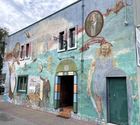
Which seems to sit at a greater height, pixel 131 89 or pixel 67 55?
pixel 67 55

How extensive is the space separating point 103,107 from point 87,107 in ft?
3.27

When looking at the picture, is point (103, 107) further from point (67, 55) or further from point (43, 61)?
point (43, 61)

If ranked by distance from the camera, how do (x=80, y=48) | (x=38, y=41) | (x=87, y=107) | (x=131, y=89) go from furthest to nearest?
(x=38, y=41) < (x=80, y=48) < (x=87, y=107) < (x=131, y=89)

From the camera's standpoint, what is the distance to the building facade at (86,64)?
5.85 metres

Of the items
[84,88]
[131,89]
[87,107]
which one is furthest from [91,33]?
[87,107]

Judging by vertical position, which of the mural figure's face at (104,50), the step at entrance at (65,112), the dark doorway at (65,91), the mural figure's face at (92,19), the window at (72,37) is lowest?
the step at entrance at (65,112)

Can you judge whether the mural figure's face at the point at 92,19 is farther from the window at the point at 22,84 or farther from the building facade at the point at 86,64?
the window at the point at 22,84

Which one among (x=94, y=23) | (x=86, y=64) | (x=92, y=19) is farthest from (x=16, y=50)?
(x=94, y=23)

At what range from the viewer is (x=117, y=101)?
596cm

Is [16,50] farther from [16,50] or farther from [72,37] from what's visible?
[72,37]

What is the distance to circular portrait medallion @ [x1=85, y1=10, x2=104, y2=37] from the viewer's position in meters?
7.08

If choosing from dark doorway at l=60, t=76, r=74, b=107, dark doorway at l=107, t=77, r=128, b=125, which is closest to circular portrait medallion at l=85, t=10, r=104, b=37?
dark doorway at l=107, t=77, r=128, b=125

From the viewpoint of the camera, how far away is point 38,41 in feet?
36.5

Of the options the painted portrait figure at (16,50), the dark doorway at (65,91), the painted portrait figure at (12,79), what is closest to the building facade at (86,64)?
the dark doorway at (65,91)
